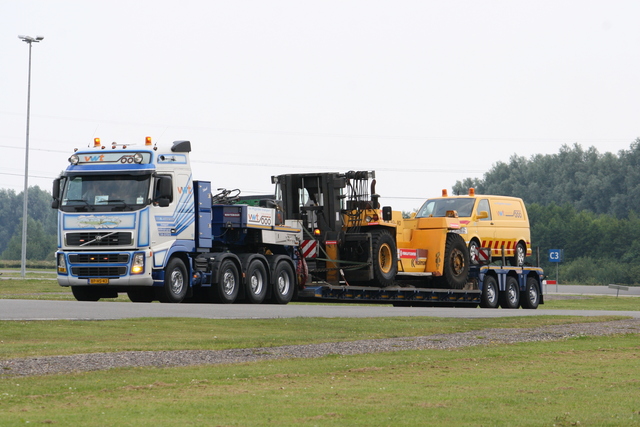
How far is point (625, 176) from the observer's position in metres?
121

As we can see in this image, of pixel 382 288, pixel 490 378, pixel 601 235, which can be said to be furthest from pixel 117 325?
pixel 601 235

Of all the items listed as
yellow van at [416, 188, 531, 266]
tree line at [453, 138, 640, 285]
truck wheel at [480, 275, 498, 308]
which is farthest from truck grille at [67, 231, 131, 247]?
tree line at [453, 138, 640, 285]

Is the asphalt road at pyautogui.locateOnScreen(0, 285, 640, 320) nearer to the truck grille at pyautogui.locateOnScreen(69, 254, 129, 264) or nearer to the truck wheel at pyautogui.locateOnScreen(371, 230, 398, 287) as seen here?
the truck grille at pyautogui.locateOnScreen(69, 254, 129, 264)

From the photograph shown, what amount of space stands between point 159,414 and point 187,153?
17212 mm

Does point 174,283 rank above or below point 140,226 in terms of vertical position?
below

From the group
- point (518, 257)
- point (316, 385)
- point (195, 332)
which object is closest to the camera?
point (316, 385)

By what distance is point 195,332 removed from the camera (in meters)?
17.9

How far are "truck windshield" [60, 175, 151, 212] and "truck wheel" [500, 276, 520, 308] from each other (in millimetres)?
13958

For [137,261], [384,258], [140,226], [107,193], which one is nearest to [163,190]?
[140,226]

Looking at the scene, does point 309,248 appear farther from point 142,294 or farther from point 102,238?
point 102,238

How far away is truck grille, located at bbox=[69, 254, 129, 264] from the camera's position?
974 inches

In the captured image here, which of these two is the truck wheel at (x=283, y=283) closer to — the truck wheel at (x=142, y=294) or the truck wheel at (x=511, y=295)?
the truck wheel at (x=142, y=294)

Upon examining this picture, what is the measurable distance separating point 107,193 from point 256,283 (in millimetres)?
4924

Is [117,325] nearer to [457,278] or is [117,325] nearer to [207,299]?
[207,299]
